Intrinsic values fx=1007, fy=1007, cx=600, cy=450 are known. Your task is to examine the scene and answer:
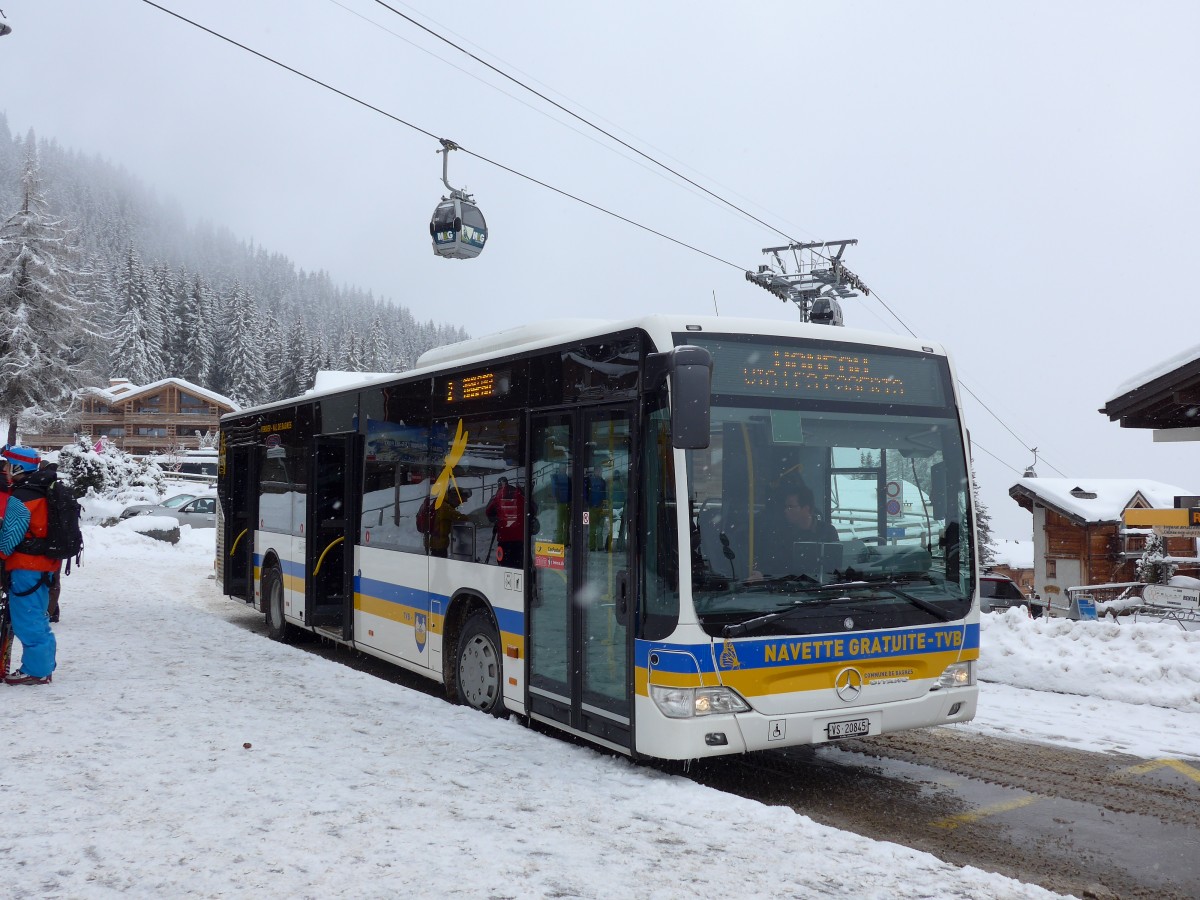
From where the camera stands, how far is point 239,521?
15.2m

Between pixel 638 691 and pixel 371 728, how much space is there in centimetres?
240

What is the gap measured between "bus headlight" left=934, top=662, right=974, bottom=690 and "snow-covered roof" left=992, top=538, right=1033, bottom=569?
49664 mm

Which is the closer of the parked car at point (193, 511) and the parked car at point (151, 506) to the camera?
the parked car at point (193, 511)

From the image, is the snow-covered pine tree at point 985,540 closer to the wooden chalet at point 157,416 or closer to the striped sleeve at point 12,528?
the striped sleeve at point 12,528

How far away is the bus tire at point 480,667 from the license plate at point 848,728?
270 centimetres

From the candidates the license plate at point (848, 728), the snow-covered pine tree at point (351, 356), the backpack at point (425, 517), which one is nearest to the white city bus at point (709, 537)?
the license plate at point (848, 728)

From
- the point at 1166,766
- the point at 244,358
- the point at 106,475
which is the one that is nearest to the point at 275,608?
the point at 1166,766

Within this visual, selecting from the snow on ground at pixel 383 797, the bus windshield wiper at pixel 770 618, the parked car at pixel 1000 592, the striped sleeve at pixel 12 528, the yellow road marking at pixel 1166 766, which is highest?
the striped sleeve at pixel 12 528

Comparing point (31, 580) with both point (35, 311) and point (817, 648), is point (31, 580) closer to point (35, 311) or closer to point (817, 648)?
point (817, 648)

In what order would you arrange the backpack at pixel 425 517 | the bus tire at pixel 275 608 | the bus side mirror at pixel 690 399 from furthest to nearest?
the bus tire at pixel 275 608 < the backpack at pixel 425 517 < the bus side mirror at pixel 690 399

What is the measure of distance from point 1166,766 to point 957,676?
1.82 meters

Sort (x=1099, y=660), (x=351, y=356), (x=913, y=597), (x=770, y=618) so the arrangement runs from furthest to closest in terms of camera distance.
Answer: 1. (x=351, y=356)
2. (x=1099, y=660)
3. (x=913, y=597)
4. (x=770, y=618)

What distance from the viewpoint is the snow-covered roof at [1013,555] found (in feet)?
Result: 189

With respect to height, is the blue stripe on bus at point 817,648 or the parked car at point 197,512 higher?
the parked car at point 197,512
